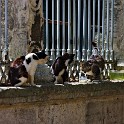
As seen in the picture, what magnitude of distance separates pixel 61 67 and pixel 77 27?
4.18 feet

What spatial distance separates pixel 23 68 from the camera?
6.37 m

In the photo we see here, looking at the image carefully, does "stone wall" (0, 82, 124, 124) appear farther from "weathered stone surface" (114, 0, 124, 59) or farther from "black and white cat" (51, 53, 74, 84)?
"weathered stone surface" (114, 0, 124, 59)

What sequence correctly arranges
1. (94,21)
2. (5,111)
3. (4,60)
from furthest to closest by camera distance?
→ (94,21) < (4,60) < (5,111)

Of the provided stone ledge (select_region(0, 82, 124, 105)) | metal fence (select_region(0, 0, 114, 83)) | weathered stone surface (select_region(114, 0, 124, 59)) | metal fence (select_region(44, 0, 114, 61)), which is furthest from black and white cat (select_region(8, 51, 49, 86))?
weathered stone surface (select_region(114, 0, 124, 59))

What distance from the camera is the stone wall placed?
20.1 feet

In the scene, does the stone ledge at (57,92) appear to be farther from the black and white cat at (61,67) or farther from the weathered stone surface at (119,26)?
the weathered stone surface at (119,26)

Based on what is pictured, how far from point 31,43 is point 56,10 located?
1.10 metres

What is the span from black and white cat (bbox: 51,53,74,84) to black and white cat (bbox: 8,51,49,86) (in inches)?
25.7

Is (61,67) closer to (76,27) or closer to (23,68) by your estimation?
(23,68)

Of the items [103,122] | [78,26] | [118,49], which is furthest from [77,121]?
[118,49]

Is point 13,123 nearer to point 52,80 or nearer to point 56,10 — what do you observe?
point 52,80

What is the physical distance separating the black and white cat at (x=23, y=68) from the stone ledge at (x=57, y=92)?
0.60 feet

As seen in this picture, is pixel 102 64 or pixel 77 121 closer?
pixel 77 121

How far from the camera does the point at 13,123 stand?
618 cm
